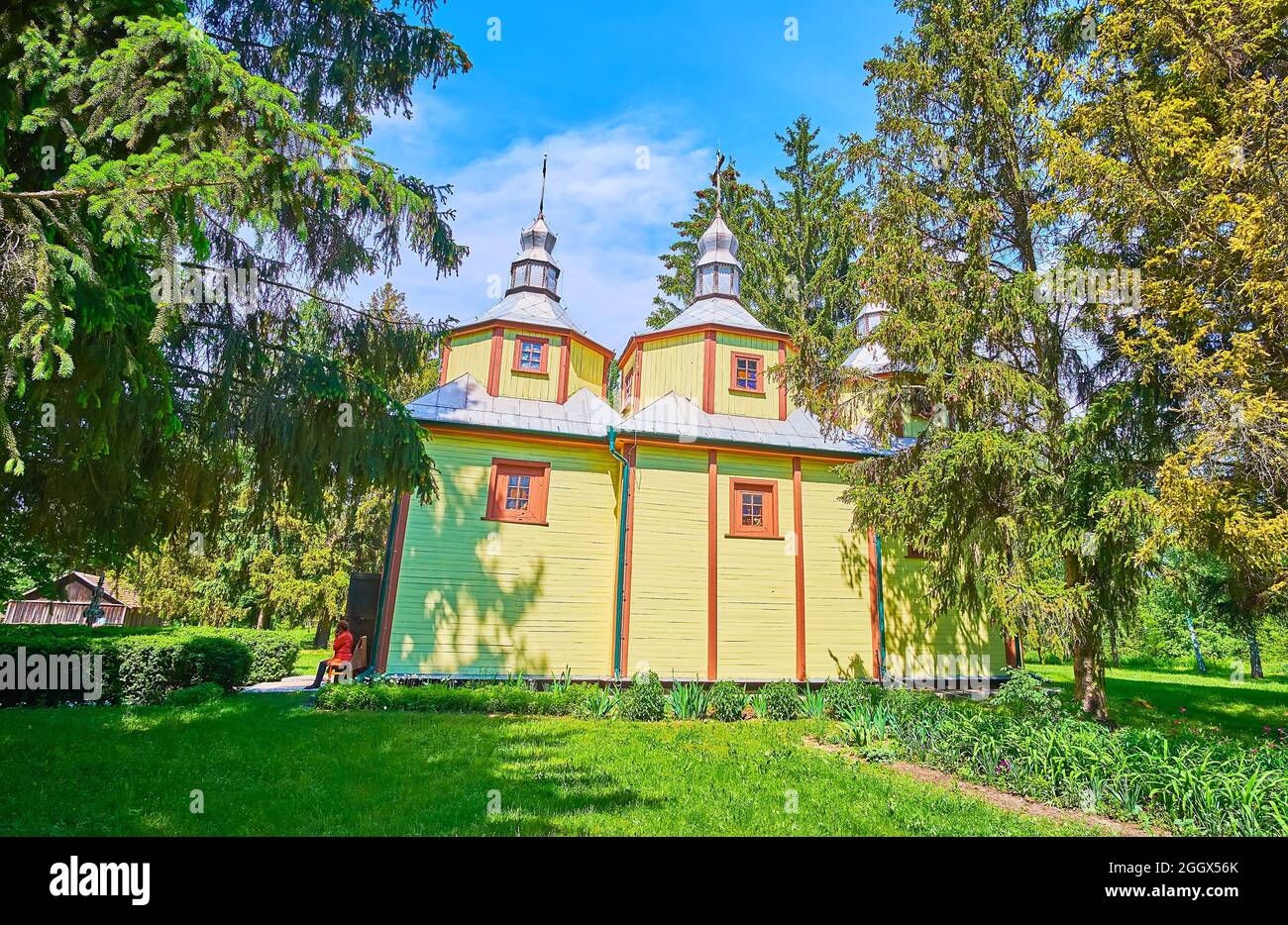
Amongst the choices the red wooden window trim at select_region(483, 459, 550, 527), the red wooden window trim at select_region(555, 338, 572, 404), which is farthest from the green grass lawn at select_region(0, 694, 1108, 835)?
the red wooden window trim at select_region(555, 338, 572, 404)

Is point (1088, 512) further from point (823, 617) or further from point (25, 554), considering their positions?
point (25, 554)

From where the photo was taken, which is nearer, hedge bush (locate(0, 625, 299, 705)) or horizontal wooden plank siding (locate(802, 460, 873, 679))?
hedge bush (locate(0, 625, 299, 705))

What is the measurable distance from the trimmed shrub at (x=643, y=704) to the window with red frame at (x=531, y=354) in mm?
7600

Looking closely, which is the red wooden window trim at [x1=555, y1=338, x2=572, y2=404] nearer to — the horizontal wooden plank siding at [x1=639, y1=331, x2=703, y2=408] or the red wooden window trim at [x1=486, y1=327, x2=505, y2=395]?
the red wooden window trim at [x1=486, y1=327, x2=505, y2=395]

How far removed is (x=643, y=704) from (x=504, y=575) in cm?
393

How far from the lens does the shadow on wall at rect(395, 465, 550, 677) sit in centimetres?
1168

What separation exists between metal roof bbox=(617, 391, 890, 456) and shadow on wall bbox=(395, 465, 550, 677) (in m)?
3.40

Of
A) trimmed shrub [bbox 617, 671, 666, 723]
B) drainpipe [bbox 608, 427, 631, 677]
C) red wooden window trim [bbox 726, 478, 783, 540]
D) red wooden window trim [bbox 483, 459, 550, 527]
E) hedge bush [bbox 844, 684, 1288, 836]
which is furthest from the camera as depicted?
red wooden window trim [bbox 726, 478, 783, 540]

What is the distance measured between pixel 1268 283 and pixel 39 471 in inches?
508

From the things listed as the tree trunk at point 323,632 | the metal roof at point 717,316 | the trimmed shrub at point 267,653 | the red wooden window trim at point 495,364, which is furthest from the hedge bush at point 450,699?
the tree trunk at point 323,632

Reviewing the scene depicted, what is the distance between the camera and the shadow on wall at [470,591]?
1168cm

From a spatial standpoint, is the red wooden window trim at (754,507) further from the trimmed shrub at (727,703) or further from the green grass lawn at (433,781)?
the green grass lawn at (433,781)

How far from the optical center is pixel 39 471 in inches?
249
